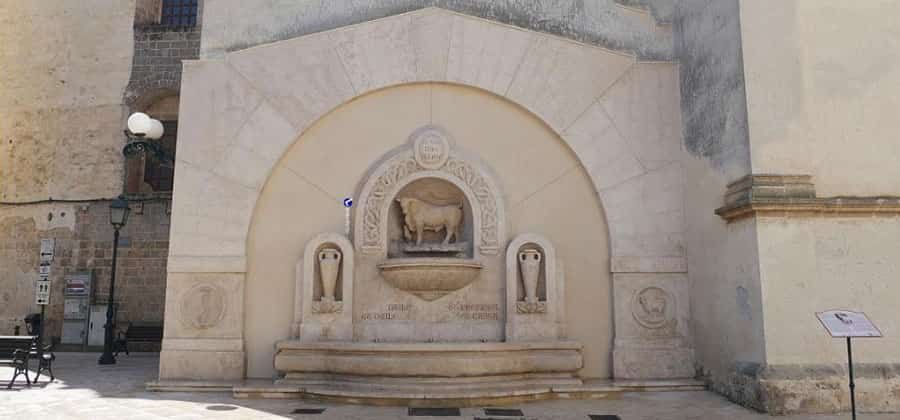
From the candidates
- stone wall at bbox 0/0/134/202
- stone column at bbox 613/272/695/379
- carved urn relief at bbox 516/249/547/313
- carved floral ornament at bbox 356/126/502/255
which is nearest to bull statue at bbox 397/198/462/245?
carved floral ornament at bbox 356/126/502/255

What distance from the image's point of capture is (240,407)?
7926 millimetres

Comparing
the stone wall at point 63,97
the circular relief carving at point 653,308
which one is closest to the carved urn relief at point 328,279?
the circular relief carving at point 653,308

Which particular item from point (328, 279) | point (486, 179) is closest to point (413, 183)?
point (486, 179)

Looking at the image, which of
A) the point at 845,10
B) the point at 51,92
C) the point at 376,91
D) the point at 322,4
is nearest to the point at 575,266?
the point at 376,91

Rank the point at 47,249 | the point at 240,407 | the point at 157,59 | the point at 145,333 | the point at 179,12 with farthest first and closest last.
A: the point at 179,12, the point at 157,59, the point at 47,249, the point at 145,333, the point at 240,407

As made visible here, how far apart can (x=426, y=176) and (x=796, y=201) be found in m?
4.98

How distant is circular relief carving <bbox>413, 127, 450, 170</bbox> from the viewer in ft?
33.0

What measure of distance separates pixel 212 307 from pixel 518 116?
5383mm

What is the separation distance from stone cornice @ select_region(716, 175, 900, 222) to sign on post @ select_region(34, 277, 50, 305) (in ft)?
46.0

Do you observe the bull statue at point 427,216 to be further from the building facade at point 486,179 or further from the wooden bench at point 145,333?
the wooden bench at point 145,333

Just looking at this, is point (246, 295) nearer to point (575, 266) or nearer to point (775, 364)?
point (575, 266)

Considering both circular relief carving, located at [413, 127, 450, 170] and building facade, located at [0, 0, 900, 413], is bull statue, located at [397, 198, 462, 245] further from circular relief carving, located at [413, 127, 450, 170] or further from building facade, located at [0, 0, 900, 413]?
circular relief carving, located at [413, 127, 450, 170]

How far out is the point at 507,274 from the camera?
9.77m

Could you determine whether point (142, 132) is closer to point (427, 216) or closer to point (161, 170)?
point (161, 170)
